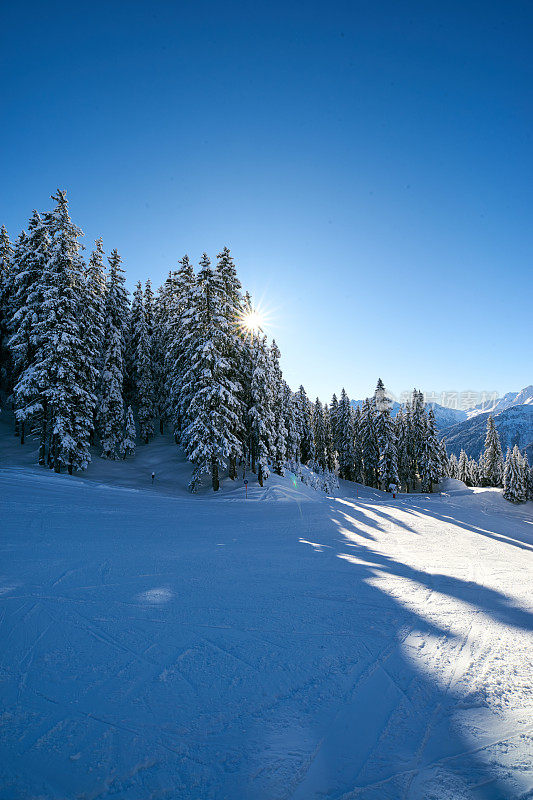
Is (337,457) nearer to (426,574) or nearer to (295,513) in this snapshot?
(295,513)

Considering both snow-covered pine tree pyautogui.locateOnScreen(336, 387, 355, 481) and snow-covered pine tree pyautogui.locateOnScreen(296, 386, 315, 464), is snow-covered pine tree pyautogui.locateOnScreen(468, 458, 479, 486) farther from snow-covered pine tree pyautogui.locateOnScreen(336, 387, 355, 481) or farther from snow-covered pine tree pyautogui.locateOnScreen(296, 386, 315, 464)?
snow-covered pine tree pyautogui.locateOnScreen(296, 386, 315, 464)

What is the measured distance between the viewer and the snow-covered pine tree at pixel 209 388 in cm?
2141

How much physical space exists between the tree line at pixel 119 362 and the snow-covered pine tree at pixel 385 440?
14094mm

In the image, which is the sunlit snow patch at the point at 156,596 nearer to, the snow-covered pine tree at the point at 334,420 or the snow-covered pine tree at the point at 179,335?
the snow-covered pine tree at the point at 179,335

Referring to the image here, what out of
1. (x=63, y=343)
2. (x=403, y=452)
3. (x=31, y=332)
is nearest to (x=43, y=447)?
(x=63, y=343)

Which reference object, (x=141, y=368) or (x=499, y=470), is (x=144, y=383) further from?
(x=499, y=470)

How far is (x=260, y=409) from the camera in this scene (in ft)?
82.4

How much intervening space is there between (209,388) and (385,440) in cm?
3138

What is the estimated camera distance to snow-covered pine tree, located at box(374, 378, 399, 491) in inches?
1769

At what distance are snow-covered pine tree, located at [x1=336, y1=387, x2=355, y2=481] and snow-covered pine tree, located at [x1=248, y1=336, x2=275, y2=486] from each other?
31320 millimetres

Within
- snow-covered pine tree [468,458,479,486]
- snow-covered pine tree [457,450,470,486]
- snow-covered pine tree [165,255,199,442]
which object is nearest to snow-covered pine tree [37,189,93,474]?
snow-covered pine tree [165,255,199,442]

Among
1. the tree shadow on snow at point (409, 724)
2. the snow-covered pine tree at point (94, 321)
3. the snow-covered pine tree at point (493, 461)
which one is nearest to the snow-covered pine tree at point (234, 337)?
the snow-covered pine tree at point (94, 321)

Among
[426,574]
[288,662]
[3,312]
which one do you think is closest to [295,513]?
[426,574]

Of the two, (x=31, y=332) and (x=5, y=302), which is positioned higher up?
(x=5, y=302)
